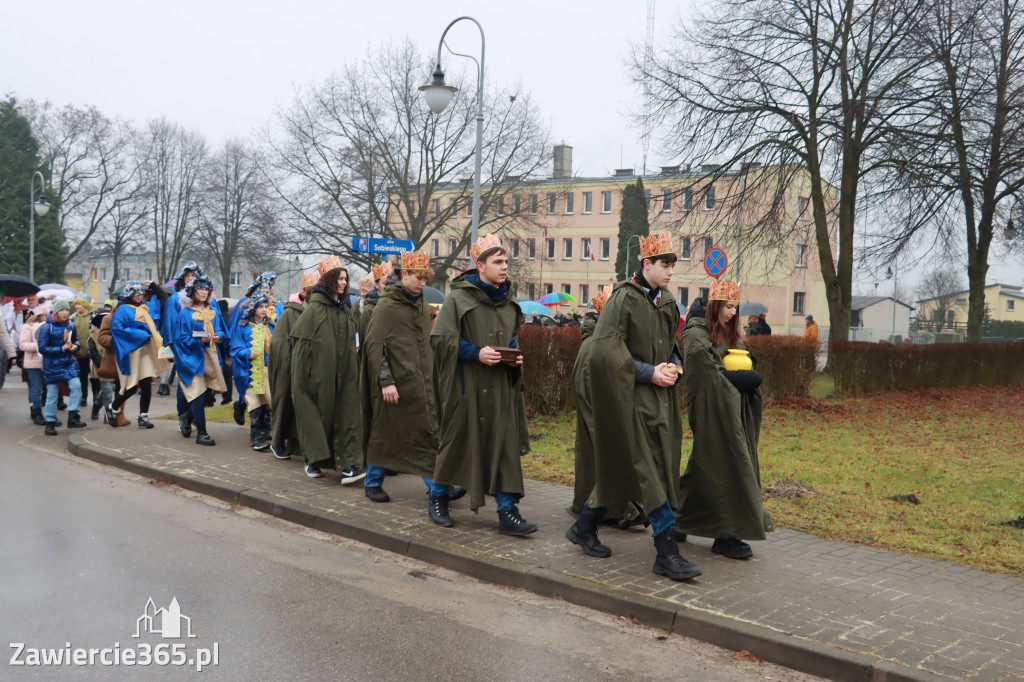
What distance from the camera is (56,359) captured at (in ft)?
40.4

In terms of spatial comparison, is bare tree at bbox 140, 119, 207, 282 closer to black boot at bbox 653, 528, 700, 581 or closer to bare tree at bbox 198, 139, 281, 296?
bare tree at bbox 198, 139, 281, 296

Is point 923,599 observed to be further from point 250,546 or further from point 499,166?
point 499,166

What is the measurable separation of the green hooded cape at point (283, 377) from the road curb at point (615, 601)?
1.30 m

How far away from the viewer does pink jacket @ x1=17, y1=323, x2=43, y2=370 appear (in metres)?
12.7

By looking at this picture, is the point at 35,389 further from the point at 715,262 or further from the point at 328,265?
the point at 715,262

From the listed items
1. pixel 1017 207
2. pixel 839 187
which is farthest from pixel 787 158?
pixel 1017 207

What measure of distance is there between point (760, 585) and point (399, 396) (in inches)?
133

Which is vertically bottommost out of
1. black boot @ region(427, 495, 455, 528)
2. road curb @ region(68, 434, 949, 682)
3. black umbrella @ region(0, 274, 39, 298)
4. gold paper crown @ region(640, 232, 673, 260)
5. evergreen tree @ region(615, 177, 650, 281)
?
road curb @ region(68, 434, 949, 682)

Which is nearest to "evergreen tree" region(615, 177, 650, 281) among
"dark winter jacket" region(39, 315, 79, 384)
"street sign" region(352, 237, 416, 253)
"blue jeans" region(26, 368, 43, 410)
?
"street sign" region(352, 237, 416, 253)

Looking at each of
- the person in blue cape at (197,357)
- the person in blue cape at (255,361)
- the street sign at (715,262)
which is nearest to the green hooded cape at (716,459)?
the person in blue cape at (255,361)

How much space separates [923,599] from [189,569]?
454 cm

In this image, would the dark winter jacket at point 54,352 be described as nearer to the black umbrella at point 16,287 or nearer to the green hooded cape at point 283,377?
the green hooded cape at point 283,377

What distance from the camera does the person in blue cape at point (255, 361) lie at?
33.9 ft

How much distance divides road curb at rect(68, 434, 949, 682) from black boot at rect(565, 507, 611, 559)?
50 centimetres
